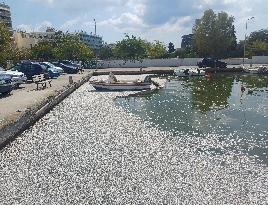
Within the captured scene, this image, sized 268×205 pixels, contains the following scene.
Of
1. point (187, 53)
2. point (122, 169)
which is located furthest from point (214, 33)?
point (122, 169)

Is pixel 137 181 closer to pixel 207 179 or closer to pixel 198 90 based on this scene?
pixel 207 179

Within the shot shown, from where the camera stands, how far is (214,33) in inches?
3391

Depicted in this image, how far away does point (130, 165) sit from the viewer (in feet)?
48.2

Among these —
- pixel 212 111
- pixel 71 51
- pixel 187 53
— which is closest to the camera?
pixel 212 111

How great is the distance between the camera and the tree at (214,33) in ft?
283

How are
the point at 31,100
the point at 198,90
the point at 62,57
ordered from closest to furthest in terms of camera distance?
the point at 31,100 → the point at 198,90 → the point at 62,57

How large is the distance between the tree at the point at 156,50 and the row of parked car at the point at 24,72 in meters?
47.3

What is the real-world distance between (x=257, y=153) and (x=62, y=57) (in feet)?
232

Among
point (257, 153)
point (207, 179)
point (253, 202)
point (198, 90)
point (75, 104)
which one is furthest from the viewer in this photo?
point (198, 90)

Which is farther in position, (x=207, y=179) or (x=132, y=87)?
(x=132, y=87)

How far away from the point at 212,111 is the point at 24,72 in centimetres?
2435

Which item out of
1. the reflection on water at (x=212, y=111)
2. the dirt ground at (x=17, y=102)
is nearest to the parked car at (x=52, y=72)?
the dirt ground at (x=17, y=102)

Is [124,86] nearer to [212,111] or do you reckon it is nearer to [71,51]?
[212,111]

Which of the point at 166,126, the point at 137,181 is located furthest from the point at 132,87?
the point at 137,181
